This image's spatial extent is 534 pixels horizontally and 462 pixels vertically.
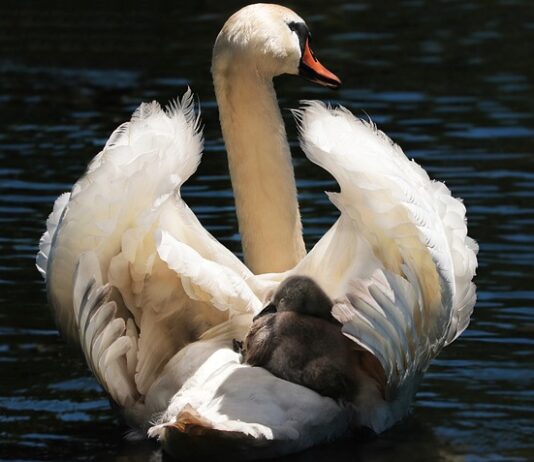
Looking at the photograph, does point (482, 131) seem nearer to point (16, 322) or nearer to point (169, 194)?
point (16, 322)

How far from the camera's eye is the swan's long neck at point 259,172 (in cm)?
780

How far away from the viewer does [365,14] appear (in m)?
18.6

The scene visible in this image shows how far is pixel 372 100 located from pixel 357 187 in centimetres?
771

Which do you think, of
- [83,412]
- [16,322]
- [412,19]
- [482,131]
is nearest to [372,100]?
[482,131]

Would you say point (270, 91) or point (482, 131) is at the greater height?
point (270, 91)

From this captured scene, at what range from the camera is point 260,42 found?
7707 mm

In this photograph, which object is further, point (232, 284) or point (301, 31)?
point (301, 31)

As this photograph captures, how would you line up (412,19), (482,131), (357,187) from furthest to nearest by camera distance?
(412,19) → (482,131) → (357,187)

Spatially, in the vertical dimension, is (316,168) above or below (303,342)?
below

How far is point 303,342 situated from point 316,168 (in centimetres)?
576

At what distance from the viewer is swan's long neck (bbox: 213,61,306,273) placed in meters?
7.80

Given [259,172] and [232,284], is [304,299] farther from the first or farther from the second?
[259,172]

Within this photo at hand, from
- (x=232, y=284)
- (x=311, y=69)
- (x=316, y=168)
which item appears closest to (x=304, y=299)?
(x=232, y=284)

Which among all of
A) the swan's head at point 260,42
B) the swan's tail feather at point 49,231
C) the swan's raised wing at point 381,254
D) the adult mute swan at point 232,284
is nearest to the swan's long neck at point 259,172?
the swan's head at point 260,42
